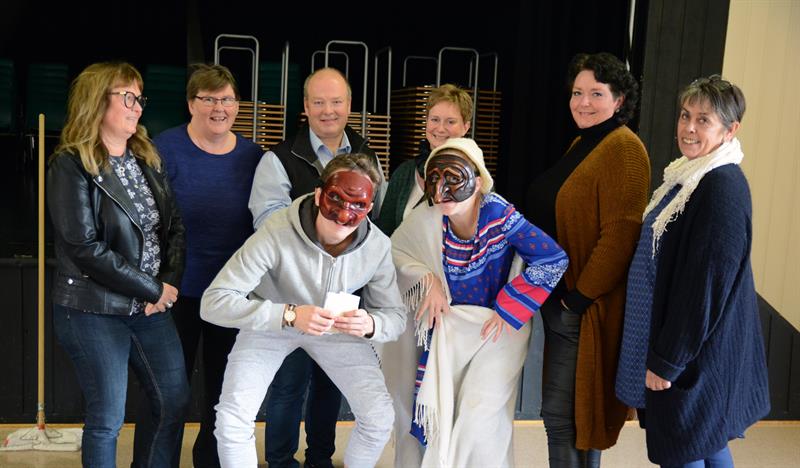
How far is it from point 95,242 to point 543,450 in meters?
2.49

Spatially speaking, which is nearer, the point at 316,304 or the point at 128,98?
the point at 128,98

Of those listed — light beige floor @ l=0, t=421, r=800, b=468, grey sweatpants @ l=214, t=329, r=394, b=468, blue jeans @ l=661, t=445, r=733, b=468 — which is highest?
grey sweatpants @ l=214, t=329, r=394, b=468

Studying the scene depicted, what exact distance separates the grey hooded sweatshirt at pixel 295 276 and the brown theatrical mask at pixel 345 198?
0.13m

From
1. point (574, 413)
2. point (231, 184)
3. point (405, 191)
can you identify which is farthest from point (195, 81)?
point (574, 413)

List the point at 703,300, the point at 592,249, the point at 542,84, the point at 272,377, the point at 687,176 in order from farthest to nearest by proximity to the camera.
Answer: the point at 542,84
the point at 592,249
the point at 272,377
the point at 687,176
the point at 703,300

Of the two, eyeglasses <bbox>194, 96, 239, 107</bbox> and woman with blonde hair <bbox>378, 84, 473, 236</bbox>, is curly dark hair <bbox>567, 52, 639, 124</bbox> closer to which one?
woman with blonde hair <bbox>378, 84, 473, 236</bbox>

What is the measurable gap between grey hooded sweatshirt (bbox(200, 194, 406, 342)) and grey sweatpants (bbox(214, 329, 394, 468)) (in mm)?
127

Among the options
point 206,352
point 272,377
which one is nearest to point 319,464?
point 206,352

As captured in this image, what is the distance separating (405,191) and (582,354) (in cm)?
99

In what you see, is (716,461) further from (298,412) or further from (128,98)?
(128,98)

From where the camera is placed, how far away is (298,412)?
3740mm

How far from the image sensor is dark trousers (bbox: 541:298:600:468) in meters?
3.23

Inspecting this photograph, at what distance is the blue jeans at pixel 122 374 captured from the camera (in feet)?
9.68

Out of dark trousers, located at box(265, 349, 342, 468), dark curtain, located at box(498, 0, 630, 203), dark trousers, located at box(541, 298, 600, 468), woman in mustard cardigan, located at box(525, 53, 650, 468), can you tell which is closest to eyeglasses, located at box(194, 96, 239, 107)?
dark trousers, located at box(265, 349, 342, 468)
